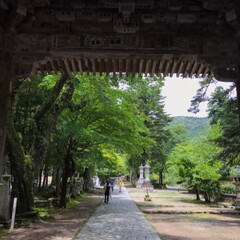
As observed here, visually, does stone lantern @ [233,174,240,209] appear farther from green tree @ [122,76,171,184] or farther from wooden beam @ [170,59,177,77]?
green tree @ [122,76,171,184]

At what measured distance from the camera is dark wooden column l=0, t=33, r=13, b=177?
3912 millimetres

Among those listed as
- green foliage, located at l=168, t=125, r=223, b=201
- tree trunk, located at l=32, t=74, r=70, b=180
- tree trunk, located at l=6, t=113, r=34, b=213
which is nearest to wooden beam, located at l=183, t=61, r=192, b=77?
tree trunk, located at l=32, t=74, r=70, b=180

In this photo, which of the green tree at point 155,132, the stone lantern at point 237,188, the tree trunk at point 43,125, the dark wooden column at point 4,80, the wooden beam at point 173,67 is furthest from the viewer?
the green tree at point 155,132

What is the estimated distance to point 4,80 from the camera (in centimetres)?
413

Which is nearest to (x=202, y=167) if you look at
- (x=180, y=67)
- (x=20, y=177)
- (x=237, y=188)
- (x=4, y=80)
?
(x=237, y=188)

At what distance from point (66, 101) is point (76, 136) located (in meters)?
2.00

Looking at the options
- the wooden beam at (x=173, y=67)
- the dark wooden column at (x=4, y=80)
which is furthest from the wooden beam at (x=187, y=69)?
the dark wooden column at (x=4, y=80)

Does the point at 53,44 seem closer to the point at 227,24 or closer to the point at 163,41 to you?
the point at 163,41

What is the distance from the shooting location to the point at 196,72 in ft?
17.3

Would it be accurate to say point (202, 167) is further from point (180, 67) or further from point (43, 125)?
point (180, 67)

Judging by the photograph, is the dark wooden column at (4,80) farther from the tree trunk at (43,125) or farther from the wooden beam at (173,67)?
the tree trunk at (43,125)

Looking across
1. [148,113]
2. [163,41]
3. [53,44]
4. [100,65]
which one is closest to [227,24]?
[163,41]

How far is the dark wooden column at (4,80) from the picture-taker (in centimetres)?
391

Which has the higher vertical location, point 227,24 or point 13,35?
point 227,24
